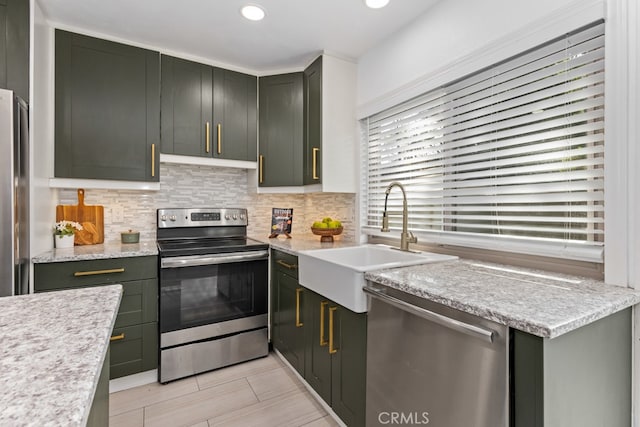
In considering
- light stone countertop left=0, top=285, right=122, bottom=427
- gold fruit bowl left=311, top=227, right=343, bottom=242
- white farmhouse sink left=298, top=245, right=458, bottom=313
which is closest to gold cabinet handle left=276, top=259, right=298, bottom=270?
white farmhouse sink left=298, top=245, right=458, bottom=313

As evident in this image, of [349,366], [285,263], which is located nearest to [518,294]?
[349,366]

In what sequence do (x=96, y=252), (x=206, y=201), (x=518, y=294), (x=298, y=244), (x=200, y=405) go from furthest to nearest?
(x=206, y=201) < (x=298, y=244) < (x=96, y=252) < (x=200, y=405) < (x=518, y=294)

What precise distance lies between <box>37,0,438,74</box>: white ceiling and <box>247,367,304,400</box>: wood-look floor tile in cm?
240

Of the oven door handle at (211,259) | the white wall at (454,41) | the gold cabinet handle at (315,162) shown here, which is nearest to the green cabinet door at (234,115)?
the gold cabinet handle at (315,162)

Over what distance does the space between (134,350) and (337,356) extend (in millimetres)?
1358

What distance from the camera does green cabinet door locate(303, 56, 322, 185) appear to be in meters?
2.52

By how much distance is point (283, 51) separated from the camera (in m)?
2.47

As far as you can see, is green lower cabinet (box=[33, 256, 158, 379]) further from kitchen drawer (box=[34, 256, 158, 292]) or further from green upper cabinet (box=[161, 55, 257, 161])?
green upper cabinet (box=[161, 55, 257, 161])

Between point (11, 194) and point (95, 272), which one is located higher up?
point (11, 194)

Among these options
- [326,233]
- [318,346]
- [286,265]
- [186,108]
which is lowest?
[318,346]

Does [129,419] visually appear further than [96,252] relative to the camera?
No

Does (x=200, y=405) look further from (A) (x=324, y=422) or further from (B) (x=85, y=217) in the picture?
(B) (x=85, y=217)

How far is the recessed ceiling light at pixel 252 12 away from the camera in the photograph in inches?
75.6

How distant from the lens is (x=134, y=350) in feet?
6.75
